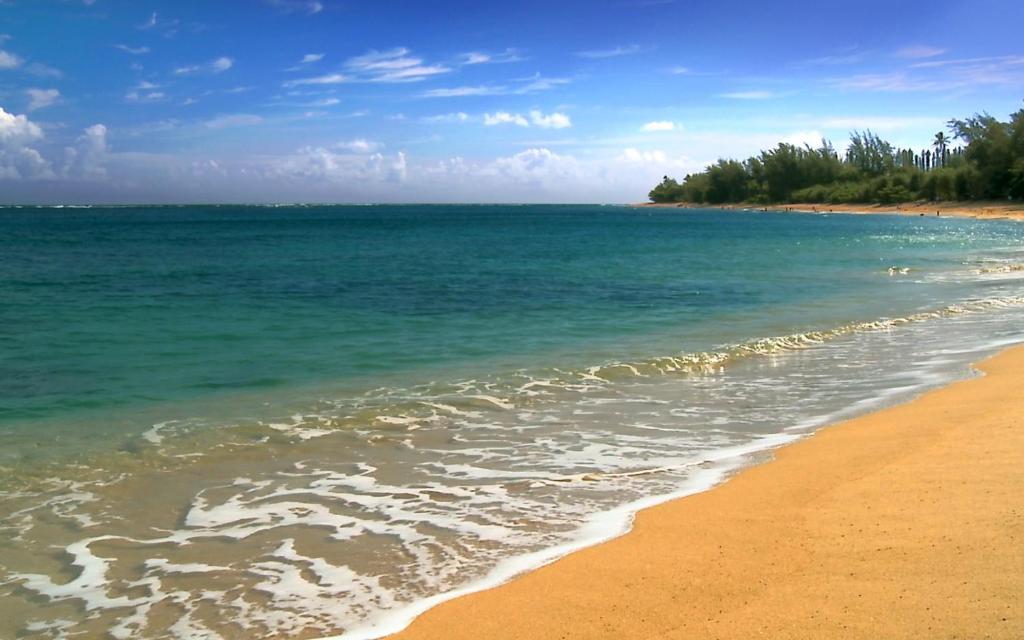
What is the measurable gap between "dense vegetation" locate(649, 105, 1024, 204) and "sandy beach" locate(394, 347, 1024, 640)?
9887 centimetres

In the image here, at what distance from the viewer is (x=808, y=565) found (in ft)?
15.8

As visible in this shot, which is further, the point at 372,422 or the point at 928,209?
the point at 928,209

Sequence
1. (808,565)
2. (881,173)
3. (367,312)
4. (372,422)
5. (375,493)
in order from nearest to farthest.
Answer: (808,565) < (375,493) < (372,422) < (367,312) < (881,173)

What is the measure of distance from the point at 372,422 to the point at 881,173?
6104 inches

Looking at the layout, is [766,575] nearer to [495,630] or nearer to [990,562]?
[990,562]

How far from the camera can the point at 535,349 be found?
1443cm

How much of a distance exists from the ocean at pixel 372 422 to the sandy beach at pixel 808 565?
432 millimetres

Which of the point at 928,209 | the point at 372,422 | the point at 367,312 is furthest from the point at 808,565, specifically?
the point at 928,209

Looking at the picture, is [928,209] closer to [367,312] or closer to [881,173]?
[881,173]

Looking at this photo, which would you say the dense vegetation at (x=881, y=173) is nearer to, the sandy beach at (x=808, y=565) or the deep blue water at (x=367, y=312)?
the deep blue water at (x=367, y=312)

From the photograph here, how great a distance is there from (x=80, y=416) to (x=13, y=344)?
21.5 ft

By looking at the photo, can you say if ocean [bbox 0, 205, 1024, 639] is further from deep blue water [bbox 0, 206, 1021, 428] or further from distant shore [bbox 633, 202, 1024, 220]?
distant shore [bbox 633, 202, 1024, 220]

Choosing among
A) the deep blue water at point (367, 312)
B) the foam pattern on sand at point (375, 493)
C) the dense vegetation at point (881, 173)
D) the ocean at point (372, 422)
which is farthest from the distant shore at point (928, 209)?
the foam pattern on sand at point (375, 493)

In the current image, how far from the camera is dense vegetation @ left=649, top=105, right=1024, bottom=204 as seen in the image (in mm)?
94056
